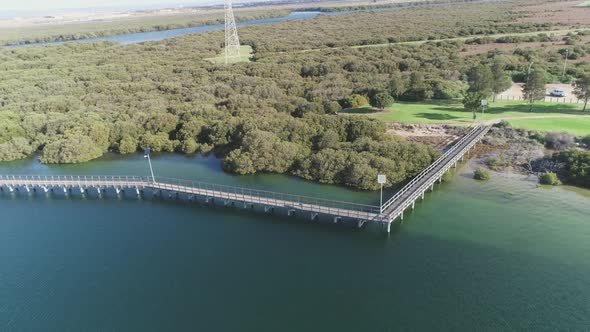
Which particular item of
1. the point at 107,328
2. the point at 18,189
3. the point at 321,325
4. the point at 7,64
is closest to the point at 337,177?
the point at 321,325

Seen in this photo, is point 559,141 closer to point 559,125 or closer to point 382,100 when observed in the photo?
point 559,125

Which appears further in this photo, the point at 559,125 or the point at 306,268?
the point at 559,125

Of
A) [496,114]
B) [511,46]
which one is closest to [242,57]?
[496,114]

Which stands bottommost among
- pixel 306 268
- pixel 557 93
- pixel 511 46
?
pixel 306 268

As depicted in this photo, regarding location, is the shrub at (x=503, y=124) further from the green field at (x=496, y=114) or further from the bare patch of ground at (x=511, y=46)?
the bare patch of ground at (x=511, y=46)

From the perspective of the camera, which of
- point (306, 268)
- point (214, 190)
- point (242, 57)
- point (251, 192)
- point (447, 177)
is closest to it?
point (306, 268)

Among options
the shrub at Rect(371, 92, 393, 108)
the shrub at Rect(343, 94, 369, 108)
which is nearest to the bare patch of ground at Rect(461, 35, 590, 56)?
the shrub at Rect(343, 94, 369, 108)

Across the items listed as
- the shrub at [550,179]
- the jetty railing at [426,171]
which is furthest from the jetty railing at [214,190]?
the shrub at [550,179]

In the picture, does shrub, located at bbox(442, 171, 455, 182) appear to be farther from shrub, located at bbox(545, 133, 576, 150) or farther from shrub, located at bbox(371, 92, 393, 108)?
shrub, located at bbox(371, 92, 393, 108)
